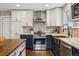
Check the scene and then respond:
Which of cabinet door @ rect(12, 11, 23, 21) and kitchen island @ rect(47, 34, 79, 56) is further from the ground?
cabinet door @ rect(12, 11, 23, 21)

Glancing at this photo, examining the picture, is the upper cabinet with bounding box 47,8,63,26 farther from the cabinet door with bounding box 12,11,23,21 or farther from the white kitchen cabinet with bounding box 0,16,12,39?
the white kitchen cabinet with bounding box 0,16,12,39

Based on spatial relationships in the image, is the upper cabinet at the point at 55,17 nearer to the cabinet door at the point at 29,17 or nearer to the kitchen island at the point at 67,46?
the cabinet door at the point at 29,17

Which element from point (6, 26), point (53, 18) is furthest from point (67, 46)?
point (6, 26)

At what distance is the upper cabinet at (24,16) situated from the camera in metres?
8.68

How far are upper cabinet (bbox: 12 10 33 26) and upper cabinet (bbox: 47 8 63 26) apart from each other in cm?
102

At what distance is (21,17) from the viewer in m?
8.70

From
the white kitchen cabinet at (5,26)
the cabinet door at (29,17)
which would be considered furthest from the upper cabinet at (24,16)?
the white kitchen cabinet at (5,26)

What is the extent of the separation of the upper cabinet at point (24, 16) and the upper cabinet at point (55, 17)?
1025 millimetres

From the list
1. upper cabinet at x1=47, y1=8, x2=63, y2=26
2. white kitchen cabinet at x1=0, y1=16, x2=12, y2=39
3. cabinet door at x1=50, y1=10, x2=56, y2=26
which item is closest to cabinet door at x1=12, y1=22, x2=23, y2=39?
white kitchen cabinet at x1=0, y1=16, x2=12, y2=39

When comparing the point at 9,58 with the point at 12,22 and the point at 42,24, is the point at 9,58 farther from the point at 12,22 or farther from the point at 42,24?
the point at 42,24

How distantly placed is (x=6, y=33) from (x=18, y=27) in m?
1.02

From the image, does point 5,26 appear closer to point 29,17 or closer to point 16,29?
point 16,29

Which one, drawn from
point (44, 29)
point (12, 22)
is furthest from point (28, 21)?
point (44, 29)

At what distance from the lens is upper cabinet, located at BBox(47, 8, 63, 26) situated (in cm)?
816
